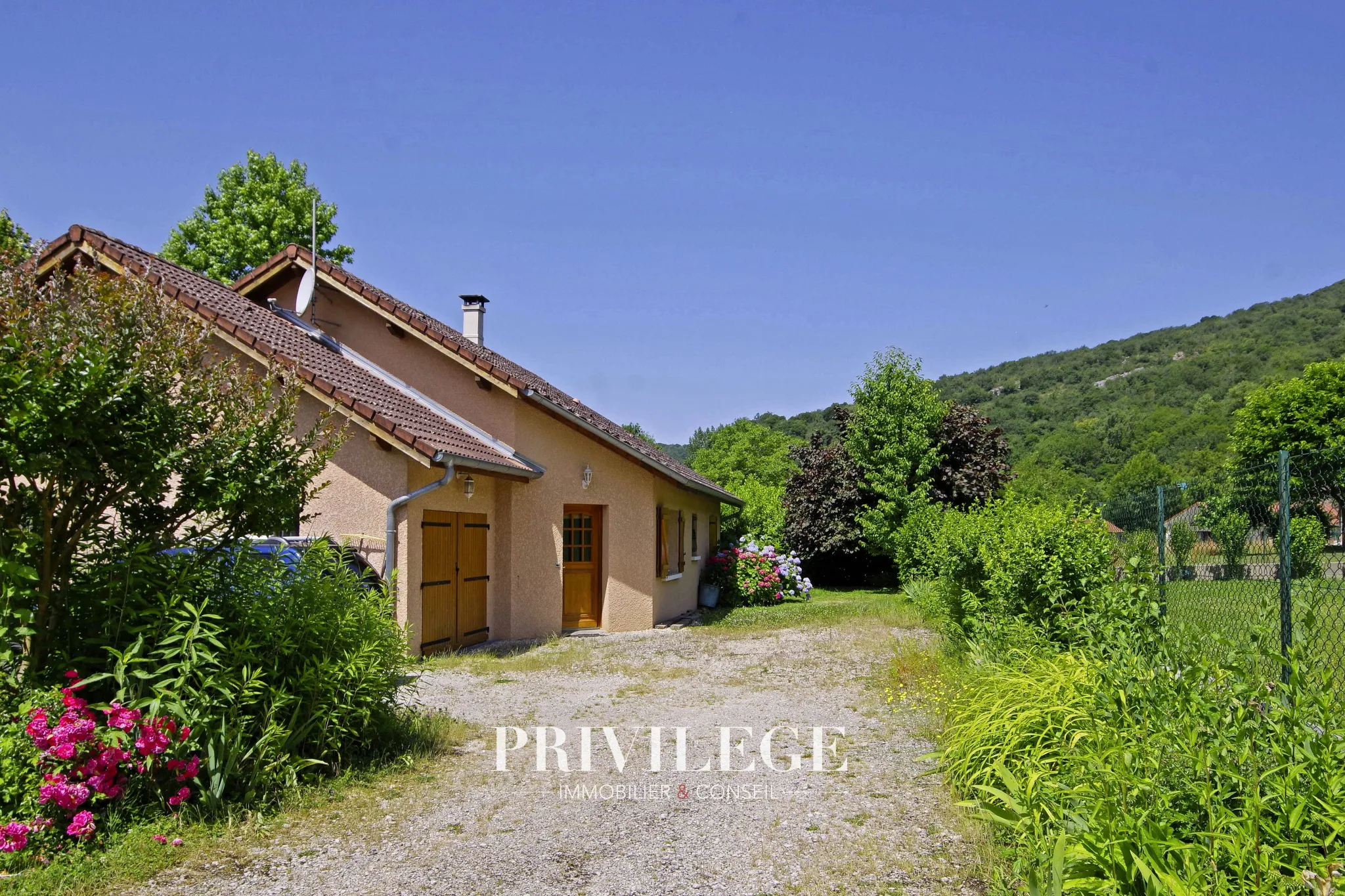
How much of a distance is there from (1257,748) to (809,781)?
114 inches

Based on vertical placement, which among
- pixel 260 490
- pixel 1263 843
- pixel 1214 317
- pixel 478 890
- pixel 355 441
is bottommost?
pixel 478 890

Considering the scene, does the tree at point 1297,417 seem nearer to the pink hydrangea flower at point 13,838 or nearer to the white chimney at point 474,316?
the white chimney at point 474,316

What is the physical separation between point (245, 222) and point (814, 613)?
18.9 metres

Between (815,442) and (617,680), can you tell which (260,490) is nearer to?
(617,680)

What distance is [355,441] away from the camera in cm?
1091

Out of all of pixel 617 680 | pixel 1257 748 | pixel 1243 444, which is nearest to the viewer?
pixel 1257 748

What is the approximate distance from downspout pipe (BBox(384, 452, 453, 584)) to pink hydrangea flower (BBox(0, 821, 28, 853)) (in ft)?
19.6

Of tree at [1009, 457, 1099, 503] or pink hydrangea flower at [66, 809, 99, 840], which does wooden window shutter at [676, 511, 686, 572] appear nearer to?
pink hydrangea flower at [66, 809, 99, 840]

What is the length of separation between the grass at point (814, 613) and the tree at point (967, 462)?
11.9 ft

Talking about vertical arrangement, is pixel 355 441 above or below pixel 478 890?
above

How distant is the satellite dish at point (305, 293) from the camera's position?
1342cm

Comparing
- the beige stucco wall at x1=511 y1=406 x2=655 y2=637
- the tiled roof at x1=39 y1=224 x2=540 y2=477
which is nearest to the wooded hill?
the beige stucco wall at x1=511 y1=406 x2=655 y2=637

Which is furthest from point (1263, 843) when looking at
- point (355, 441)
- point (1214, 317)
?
point (1214, 317)

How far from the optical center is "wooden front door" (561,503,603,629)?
576 inches
